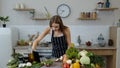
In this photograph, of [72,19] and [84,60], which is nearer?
[84,60]

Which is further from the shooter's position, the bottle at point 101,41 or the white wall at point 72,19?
the white wall at point 72,19

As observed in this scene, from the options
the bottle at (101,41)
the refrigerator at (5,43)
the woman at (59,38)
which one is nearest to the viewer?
the woman at (59,38)

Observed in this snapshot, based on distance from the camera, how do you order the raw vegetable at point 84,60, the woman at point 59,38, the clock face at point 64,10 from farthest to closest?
the clock face at point 64,10 < the woman at point 59,38 < the raw vegetable at point 84,60

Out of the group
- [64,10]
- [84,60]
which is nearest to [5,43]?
[64,10]

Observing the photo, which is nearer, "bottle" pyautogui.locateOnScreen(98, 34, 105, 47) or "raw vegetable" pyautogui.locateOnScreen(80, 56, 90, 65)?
"raw vegetable" pyautogui.locateOnScreen(80, 56, 90, 65)

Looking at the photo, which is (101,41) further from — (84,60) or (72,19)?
(84,60)

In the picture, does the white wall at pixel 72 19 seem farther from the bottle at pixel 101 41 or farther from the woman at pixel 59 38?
the woman at pixel 59 38

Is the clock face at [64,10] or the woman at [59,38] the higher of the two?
the clock face at [64,10]

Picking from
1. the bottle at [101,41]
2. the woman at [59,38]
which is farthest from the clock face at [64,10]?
the woman at [59,38]

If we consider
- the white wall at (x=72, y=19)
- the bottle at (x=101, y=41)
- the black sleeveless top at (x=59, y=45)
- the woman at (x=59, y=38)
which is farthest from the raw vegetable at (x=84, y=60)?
the white wall at (x=72, y=19)

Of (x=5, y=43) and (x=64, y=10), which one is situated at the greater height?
(x=64, y=10)

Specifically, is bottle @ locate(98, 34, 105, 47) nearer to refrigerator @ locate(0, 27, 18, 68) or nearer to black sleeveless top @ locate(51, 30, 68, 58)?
black sleeveless top @ locate(51, 30, 68, 58)

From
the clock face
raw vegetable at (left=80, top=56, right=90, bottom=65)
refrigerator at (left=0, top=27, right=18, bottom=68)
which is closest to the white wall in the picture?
the clock face

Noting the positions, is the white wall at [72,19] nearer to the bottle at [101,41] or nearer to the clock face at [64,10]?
the clock face at [64,10]
